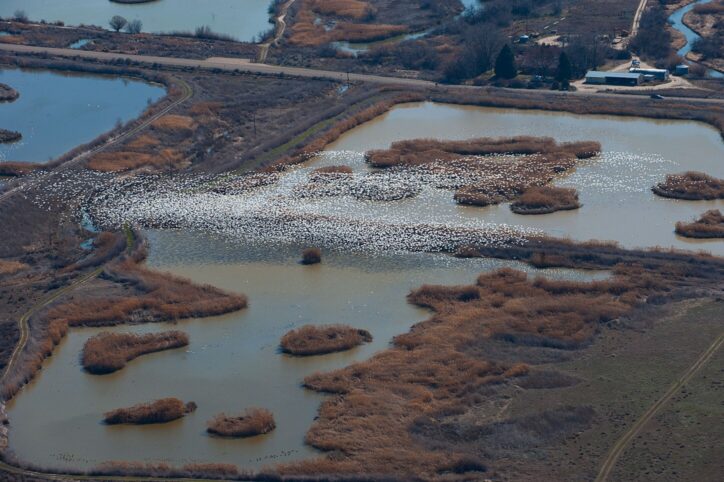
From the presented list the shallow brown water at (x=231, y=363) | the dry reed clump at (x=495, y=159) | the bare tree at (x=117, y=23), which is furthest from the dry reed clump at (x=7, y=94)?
the shallow brown water at (x=231, y=363)

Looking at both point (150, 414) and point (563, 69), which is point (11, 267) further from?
point (563, 69)

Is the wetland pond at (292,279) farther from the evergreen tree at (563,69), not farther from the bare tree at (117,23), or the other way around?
the bare tree at (117,23)

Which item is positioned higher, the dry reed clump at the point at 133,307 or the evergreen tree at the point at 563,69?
the evergreen tree at the point at 563,69

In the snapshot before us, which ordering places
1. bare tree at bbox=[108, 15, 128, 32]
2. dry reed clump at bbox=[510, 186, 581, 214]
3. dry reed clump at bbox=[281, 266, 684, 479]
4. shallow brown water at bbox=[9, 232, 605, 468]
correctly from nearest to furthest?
dry reed clump at bbox=[281, 266, 684, 479] → shallow brown water at bbox=[9, 232, 605, 468] → dry reed clump at bbox=[510, 186, 581, 214] → bare tree at bbox=[108, 15, 128, 32]

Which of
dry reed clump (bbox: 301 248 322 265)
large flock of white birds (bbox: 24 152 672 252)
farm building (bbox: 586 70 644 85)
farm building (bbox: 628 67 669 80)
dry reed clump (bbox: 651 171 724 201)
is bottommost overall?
dry reed clump (bbox: 301 248 322 265)

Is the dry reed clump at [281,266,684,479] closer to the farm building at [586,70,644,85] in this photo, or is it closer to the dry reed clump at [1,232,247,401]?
the dry reed clump at [1,232,247,401]

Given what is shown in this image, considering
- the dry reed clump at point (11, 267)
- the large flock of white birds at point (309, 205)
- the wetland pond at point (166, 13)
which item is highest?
the wetland pond at point (166, 13)

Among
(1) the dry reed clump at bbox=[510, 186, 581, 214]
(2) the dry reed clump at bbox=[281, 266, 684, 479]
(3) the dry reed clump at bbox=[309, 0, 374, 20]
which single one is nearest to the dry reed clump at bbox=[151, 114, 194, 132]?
(1) the dry reed clump at bbox=[510, 186, 581, 214]
